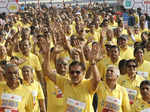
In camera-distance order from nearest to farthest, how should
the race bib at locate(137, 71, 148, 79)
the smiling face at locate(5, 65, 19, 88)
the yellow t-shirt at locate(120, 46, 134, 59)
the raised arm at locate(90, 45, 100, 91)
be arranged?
the raised arm at locate(90, 45, 100, 91) < the smiling face at locate(5, 65, 19, 88) < the race bib at locate(137, 71, 148, 79) < the yellow t-shirt at locate(120, 46, 134, 59)

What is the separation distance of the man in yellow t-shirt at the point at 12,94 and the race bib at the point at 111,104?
1128 mm

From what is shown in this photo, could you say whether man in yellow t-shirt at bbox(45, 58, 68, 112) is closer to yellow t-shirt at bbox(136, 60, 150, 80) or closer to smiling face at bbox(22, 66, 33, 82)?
smiling face at bbox(22, 66, 33, 82)

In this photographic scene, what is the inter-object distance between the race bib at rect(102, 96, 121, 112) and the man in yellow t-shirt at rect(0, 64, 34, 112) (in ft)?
3.70

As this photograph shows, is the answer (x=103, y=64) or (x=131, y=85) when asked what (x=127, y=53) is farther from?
(x=131, y=85)

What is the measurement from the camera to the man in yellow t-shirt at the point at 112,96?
4316 mm

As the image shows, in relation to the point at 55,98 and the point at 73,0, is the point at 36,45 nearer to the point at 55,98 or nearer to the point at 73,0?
the point at 55,98

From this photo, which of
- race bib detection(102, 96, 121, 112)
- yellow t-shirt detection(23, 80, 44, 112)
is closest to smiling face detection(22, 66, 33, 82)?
yellow t-shirt detection(23, 80, 44, 112)

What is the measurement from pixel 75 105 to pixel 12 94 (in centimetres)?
93

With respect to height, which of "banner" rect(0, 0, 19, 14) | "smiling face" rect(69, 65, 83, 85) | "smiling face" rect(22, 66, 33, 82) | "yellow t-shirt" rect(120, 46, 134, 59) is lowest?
"yellow t-shirt" rect(120, 46, 134, 59)

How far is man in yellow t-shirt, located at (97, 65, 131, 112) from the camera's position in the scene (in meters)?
4.32

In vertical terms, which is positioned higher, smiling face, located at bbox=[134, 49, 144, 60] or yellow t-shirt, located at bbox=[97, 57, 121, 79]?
smiling face, located at bbox=[134, 49, 144, 60]

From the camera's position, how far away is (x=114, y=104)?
14.1 ft

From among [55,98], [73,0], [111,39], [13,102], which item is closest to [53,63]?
[55,98]

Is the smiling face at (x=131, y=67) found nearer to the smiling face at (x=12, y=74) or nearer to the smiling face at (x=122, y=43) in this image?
the smiling face at (x=122, y=43)
